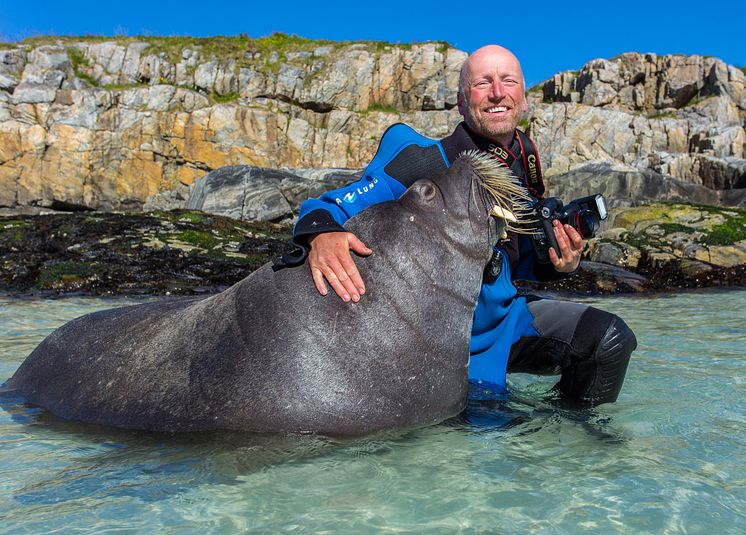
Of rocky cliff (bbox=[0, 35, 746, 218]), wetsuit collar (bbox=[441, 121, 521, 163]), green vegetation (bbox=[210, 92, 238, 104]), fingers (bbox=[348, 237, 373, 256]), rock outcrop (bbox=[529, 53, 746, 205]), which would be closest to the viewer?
fingers (bbox=[348, 237, 373, 256])

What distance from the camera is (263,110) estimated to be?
111ft

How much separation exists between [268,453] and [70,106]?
34858mm

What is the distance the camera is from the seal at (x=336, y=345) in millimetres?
3131

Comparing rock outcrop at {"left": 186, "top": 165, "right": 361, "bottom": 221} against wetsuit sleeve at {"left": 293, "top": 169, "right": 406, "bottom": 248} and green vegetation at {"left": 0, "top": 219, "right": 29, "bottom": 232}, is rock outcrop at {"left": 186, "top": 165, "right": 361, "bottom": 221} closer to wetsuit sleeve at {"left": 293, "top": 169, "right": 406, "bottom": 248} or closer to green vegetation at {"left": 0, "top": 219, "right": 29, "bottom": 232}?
green vegetation at {"left": 0, "top": 219, "right": 29, "bottom": 232}

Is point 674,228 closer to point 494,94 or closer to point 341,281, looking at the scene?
point 494,94

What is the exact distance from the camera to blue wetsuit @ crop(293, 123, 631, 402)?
12.6 feet

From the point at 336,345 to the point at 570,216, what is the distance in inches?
67.9

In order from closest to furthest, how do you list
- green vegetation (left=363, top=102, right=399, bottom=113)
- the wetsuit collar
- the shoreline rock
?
the wetsuit collar
the shoreline rock
green vegetation (left=363, top=102, right=399, bottom=113)

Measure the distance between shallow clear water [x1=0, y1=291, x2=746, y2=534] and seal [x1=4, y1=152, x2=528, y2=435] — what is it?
0.12 metres

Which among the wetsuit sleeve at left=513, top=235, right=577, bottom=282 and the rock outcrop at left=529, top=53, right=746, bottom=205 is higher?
the rock outcrop at left=529, top=53, right=746, bottom=205

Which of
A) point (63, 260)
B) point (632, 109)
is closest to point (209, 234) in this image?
point (63, 260)

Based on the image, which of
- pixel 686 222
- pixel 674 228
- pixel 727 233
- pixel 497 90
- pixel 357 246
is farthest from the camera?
pixel 686 222

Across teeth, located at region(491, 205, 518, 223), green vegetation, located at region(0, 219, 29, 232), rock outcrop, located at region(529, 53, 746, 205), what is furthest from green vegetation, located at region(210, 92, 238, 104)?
teeth, located at region(491, 205, 518, 223)

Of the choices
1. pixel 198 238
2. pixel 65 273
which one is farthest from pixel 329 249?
pixel 198 238
